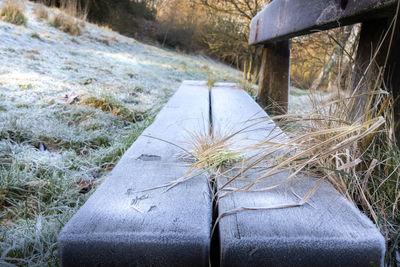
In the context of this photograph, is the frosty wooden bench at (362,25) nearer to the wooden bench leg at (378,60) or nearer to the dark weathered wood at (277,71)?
the wooden bench leg at (378,60)

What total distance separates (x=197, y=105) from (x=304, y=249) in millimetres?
1513

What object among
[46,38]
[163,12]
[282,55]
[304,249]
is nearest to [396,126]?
[304,249]

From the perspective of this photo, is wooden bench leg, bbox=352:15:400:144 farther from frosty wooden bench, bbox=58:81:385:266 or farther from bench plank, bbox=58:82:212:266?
bench plank, bbox=58:82:212:266

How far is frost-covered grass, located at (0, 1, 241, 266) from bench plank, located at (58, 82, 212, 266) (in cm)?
24

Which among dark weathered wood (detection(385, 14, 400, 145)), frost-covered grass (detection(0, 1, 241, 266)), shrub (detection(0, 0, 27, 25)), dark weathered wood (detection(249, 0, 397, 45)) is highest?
shrub (detection(0, 0, 27, 25))

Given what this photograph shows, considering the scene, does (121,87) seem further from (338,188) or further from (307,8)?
(338,188)

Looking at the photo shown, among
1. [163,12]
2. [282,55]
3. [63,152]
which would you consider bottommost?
[63,152]

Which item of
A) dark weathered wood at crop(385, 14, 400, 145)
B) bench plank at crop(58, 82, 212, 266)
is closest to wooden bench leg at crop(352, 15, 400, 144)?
dark weathered wood at crop(385, 14, 400, 145)

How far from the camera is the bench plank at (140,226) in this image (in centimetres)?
58

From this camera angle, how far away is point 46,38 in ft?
17.2

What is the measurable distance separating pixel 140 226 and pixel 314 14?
119 cm

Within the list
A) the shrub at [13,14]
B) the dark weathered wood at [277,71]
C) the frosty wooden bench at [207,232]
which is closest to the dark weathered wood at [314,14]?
the dark weathered wood at [277,71]

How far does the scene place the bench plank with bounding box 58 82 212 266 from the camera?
1.90 ft

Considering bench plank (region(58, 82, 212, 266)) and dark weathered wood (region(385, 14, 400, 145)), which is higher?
dark weathered wood (region(385, 14, 400, 145))
